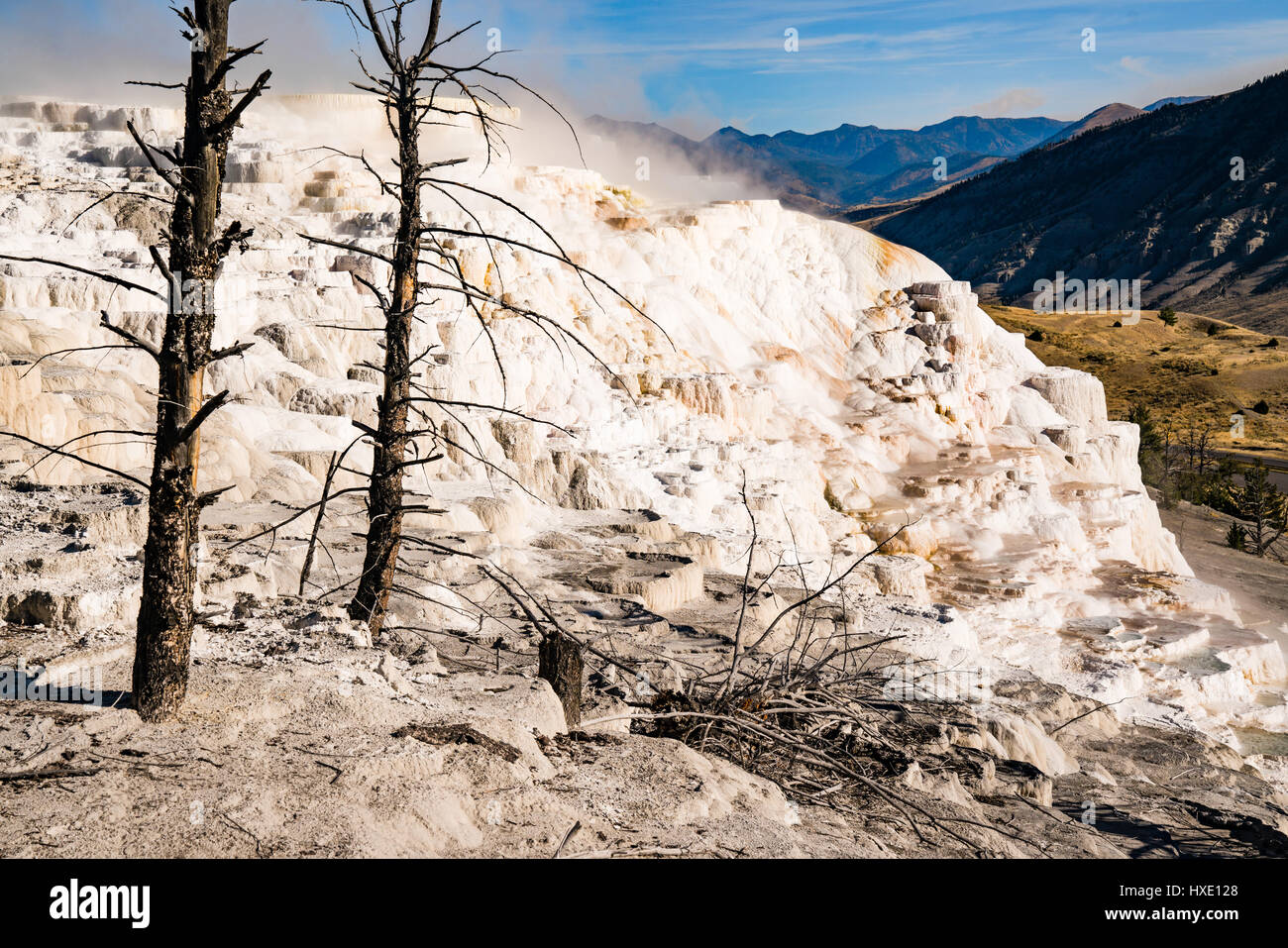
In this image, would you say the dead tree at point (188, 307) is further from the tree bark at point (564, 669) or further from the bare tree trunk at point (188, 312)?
the tree bark at point (564, 669)

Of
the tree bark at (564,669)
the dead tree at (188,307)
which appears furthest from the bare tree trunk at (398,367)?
the dead tree at (188,307)

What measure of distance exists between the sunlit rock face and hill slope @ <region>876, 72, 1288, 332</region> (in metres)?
63.3

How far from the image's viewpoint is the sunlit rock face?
1023cm

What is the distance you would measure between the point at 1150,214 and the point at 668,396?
10041 cm

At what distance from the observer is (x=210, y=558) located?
601 centimetres

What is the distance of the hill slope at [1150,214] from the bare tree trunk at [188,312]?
81425mm

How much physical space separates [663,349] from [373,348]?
5.73 m

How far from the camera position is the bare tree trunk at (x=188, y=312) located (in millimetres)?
3121

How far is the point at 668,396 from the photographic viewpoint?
1628cm

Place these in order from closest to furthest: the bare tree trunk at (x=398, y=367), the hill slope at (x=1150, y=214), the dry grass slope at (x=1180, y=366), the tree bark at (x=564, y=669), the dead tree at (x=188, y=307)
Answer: the dead tree at (x=188, y=307), the tree bark at (x=564, y=669), the bare tree trunk at (x=398, y=367), the dry grass slope at (x=1180, y=366), the hill slope at (x=1150, y=214)

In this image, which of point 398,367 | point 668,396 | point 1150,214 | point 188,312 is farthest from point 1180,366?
point 1150,214

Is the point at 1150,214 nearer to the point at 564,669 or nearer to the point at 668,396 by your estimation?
the point at 668,396

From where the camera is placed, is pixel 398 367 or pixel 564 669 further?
pixel 398 367

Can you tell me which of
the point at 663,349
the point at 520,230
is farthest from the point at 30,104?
the point at 663,349
